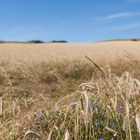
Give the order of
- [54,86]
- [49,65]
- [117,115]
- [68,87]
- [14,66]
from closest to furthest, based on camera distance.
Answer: [117,115] < [68,87] < [54,86] < [14,66] < [49,65]

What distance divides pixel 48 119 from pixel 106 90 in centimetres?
48

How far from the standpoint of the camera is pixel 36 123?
293cm

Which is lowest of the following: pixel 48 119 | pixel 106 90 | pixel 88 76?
pixel 88 76

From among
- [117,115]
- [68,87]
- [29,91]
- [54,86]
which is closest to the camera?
[117,115]

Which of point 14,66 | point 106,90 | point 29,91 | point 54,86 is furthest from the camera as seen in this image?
point 14,66

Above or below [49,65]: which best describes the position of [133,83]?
above

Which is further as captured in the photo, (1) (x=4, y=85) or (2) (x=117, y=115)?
(1) (x=4, y=85)

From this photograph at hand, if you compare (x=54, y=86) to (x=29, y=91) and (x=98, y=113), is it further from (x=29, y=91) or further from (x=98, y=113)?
(x=98, y=113)

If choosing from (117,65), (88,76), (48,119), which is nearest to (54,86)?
(88,76)

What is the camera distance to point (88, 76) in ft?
28.6

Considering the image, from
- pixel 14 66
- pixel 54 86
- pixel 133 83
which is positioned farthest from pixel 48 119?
pixel 14 66

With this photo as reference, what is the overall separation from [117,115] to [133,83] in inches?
13.2

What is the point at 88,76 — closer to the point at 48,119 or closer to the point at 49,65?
the point at 49,65

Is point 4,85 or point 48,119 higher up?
point 48,119
